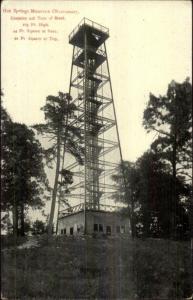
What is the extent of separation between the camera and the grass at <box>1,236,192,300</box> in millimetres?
15609

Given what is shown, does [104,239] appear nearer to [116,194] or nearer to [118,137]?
[116,194]

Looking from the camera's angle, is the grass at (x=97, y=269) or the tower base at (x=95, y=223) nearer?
the grass at (x=97, y=269)

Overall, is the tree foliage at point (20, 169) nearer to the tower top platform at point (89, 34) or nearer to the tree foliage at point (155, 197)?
the tree foliage at point (155, 197)

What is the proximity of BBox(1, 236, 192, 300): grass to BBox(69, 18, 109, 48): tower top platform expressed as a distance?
1298cm

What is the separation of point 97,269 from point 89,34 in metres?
15.8

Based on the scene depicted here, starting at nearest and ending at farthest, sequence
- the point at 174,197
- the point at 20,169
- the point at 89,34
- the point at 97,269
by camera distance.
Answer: the point at 97,269, the point at 174,197, the point at 20,169, the point at 89,34

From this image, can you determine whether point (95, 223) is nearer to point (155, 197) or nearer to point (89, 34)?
point (155, 197)

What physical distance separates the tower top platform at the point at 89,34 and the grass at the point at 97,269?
13.0m

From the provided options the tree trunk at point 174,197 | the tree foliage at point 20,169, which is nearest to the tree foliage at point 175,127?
Answer: the tree trunk at point 174,197

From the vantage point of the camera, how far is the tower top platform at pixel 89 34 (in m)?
26.5

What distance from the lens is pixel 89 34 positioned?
27.5 meters

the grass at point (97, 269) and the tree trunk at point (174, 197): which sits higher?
the tree trunk at point (174, 197)

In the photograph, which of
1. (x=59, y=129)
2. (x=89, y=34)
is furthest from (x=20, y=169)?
(x=89, y=34)

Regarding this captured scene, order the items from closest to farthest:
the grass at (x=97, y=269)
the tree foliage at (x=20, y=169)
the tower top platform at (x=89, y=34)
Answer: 1. the grass at (x=97, y=269)
2. the tree foliage at (x=20, y=169)
3. the tower top platform at (x=89, y=34)
